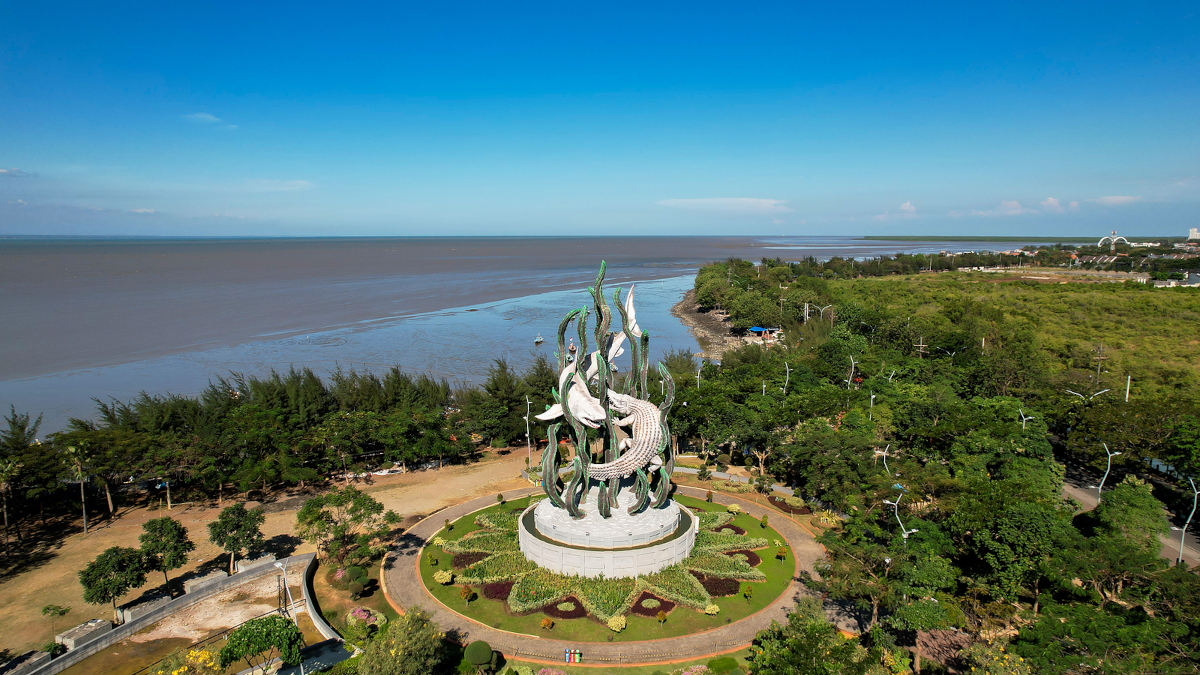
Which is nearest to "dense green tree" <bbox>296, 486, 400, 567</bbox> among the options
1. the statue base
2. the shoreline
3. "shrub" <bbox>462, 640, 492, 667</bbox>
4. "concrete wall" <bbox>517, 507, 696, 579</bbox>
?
the statue base

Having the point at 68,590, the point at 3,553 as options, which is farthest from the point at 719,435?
the point at 3,553

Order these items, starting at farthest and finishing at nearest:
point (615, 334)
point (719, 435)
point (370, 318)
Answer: point (370, 318) → point (719, 435) → point (615, 334)

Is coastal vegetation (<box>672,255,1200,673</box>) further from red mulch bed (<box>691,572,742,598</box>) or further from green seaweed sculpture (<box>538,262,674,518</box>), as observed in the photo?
green seaweed sculpture (<box>538,262,674,518</box>)

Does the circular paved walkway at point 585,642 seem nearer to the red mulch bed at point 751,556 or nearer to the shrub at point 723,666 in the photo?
the shrub at point 723,666

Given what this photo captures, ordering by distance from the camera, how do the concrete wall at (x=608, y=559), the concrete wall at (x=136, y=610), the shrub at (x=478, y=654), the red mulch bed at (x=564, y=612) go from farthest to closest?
the concrete wall at (x=608, y=559) < the red mulch bed at (x=564, y=612) < the concrete wall at (x=136, y=610) < the shrub at (x=478, y=654)

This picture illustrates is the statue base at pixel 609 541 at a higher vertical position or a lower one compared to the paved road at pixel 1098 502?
higher

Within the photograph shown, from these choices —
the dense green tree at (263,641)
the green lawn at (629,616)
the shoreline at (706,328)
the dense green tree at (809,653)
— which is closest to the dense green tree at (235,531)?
the green lawn at (629,616)

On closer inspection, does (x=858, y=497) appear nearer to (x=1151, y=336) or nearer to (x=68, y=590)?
(x=68, y=590)
